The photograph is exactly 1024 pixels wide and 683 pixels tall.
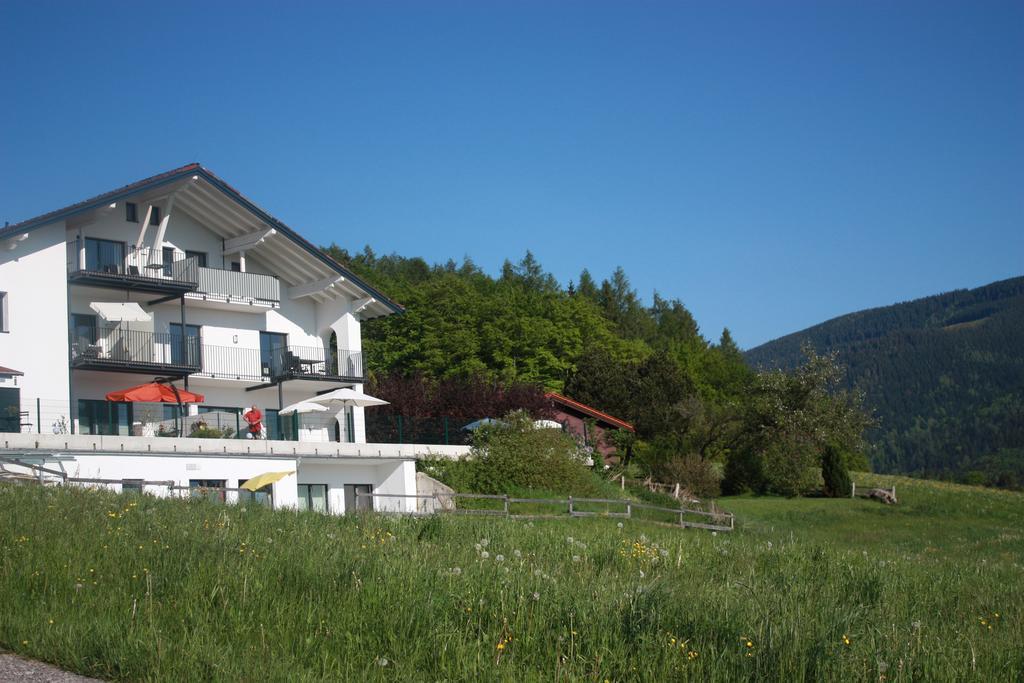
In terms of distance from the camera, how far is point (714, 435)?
58.0m

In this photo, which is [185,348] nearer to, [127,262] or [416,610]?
[127,262]

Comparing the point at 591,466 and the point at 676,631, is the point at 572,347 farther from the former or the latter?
the point at 676,631

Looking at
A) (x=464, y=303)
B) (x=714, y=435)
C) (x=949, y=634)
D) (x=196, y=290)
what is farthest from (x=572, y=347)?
(x=949, y=634)

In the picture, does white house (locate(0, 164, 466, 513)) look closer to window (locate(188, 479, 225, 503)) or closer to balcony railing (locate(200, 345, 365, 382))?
balcony railing (locate(200, 345, 365, 382))

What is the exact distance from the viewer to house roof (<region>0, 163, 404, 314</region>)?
35.3 meters

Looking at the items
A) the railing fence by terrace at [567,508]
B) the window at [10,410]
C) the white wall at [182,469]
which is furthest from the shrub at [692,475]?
the window at [10,410]

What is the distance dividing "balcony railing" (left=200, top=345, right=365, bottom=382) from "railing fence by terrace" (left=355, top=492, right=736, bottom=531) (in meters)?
8.61

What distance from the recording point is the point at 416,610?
10688 millimetres

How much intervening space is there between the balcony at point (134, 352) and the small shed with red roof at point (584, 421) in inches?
745

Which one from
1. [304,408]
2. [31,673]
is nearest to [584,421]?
[304,408]

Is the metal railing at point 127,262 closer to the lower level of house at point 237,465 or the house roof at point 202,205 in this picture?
the house roof at point 202,205

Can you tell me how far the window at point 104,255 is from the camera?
3766 cm

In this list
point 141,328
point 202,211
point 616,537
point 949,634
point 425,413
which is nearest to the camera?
point 949,634

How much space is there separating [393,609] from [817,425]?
165 feet
